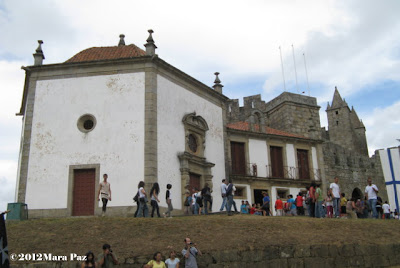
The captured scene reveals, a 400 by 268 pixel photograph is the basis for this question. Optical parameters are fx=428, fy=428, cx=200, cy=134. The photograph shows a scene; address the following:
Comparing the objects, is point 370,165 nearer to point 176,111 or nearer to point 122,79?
point 176,111

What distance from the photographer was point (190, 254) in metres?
9.80

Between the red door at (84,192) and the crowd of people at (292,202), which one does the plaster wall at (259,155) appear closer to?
the crowd of people at (292,202)

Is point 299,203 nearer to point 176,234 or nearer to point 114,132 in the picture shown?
point 176,234

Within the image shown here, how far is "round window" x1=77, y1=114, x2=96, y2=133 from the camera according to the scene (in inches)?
717

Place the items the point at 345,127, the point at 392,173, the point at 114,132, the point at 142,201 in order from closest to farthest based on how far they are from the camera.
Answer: the point at 142,201 < the point at 392,173 < the point at 114,132 < the point at 345,127

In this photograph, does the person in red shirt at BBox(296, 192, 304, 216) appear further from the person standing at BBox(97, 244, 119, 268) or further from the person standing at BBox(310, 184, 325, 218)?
the person standing at BBox(97, 244, 119, 268)

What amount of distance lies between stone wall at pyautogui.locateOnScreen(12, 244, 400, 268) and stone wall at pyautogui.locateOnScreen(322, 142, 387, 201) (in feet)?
57.4

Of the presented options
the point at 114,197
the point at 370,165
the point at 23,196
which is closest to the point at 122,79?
the point at 114,197

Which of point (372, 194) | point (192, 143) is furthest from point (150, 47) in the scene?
point (372, 194)

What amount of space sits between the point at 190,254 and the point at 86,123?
10375 mm

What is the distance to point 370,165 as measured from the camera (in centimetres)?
3484

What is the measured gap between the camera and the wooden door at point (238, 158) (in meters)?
24.5

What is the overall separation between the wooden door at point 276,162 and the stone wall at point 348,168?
4.42 meters

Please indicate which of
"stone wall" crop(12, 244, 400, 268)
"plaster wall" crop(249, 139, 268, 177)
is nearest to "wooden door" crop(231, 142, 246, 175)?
"plaster wall" crop(249, 139, 268, 177)
